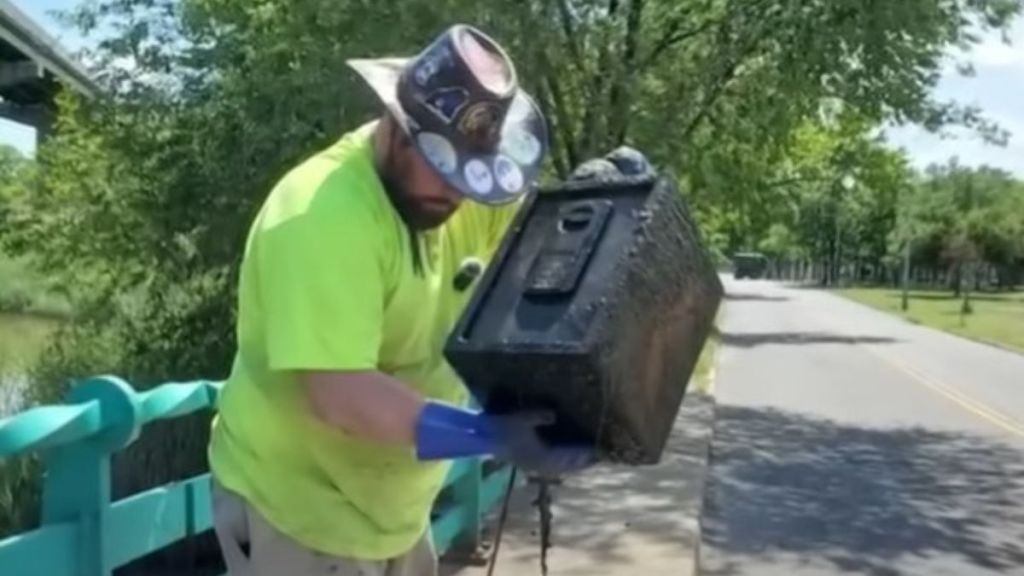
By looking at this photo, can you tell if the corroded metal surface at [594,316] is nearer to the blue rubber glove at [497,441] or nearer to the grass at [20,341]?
the blue rubber glove at [497,441]

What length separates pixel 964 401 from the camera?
18219 millimetres

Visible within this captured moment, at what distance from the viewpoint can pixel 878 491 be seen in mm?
10688

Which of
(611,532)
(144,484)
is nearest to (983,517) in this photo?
(611,532)

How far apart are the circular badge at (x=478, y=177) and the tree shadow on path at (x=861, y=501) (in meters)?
5.55

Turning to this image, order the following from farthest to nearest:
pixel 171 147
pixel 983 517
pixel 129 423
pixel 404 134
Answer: pixel 171 147 → pixel 983 517 → pixel 129 423 → pixel 404 134

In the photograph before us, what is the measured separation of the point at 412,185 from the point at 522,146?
196 mm

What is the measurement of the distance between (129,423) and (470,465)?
10.3 feet

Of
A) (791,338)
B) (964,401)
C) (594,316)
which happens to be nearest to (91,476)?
(594,316)

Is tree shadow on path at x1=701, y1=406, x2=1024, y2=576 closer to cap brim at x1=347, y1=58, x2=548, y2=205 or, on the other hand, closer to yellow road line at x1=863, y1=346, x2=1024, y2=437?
yellow road line at x1=863, y1=346, x2=1024, y2=437

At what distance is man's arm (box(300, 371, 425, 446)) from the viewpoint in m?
2.27

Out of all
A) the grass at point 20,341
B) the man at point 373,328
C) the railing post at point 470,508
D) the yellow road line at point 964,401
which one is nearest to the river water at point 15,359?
the grass at point 20,341

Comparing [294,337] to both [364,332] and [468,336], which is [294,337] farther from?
[468,336]

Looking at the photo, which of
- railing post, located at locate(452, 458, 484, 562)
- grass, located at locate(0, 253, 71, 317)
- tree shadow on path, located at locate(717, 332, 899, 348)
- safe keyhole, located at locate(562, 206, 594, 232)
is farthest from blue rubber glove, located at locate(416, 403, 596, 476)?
tree shadow on path, located at locate(717, 332, 899, 348)

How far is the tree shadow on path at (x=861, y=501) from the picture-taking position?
26.9 feet
